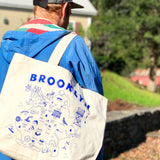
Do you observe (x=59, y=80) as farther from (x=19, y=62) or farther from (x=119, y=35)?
(x=119, y=35)

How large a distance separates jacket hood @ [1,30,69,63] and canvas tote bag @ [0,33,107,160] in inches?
3.1

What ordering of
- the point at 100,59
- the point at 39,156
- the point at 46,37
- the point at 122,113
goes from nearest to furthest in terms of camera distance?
the point at 39,156
the point at 46,37
the point at 122,113
the point at 100,59

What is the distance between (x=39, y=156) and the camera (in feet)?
5.49

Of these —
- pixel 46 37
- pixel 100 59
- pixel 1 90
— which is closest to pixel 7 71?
pixel 1 90

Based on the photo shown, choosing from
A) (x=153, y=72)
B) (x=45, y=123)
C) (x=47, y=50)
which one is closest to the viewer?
(x=45, y=123)

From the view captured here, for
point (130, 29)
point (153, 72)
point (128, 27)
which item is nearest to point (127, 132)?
point (128, 27)

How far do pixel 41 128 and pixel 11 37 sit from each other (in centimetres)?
53

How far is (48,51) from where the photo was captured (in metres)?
1.79

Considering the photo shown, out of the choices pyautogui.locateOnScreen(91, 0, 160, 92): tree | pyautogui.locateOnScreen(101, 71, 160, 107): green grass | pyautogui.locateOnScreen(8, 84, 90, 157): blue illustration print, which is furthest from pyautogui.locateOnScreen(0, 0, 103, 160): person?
pyautogui.locateOnScreen(91, 0, 160, 92): tree

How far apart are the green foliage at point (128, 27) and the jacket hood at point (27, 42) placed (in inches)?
733

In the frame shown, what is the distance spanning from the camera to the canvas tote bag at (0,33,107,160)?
65.8 inches

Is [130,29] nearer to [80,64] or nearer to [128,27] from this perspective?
[128,27]

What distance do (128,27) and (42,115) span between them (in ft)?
70.5

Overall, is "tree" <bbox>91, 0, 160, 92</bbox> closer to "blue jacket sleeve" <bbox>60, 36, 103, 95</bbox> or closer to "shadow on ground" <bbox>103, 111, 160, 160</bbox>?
"shadow on ground" <bbox>103, 111, 160, 160</bbox>
